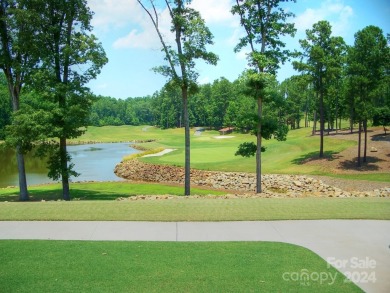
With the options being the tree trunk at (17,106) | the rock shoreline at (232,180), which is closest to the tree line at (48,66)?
the tree trunk at (17,106)

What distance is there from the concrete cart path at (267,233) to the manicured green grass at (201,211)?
42 centimetres

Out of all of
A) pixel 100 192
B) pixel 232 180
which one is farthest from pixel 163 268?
pixel 232 180

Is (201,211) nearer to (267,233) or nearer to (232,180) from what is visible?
(267,233)

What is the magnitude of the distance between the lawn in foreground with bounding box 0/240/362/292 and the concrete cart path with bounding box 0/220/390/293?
0.51m

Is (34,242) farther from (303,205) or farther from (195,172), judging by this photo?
(195,172)

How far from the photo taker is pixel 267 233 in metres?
9.28

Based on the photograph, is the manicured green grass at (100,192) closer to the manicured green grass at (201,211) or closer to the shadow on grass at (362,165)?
the manicured green grass at (201,211)

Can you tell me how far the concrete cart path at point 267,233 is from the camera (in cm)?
768

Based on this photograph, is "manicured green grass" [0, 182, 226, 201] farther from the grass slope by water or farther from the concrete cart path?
the concrete cart path

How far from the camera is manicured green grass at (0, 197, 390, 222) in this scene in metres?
10.7

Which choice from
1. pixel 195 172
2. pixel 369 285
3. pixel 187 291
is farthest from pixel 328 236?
pixel 195 172

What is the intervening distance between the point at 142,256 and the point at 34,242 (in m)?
2.81

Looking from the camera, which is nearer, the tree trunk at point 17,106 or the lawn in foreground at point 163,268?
the lawn in foreground at point 163,268

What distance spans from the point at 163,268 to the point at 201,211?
14.8ft
